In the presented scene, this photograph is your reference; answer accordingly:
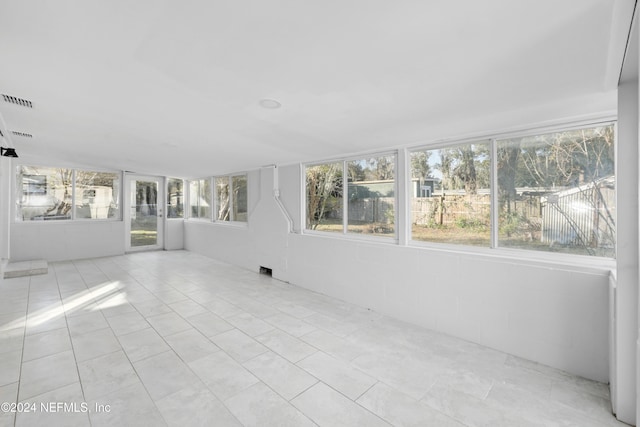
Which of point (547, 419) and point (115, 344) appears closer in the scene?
point (547, 419)

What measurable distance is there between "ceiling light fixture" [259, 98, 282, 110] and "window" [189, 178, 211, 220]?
562 centimetres

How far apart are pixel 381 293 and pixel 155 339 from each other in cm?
249

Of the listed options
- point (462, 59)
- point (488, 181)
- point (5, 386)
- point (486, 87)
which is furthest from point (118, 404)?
point (488, 181)

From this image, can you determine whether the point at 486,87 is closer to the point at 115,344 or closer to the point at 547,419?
the point at 547,419

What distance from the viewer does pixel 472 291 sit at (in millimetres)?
2879

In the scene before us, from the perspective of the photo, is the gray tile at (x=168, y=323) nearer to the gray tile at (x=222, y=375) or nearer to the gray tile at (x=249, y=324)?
the gray tile at (x=249, y=324)

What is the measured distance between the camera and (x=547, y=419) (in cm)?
185

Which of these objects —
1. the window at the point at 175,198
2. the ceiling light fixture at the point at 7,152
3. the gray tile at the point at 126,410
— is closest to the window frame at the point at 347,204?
the gray tile at the point at 126,410

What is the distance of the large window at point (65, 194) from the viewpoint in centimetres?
614

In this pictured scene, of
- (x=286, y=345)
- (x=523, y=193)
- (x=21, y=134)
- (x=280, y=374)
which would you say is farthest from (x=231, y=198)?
(x=523, y=193)

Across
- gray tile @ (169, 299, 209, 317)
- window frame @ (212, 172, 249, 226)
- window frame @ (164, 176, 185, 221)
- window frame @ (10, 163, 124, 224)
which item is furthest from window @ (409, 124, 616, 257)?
window frame @ (10, 163, 124, 224)

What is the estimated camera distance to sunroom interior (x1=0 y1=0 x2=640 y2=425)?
1378 mm

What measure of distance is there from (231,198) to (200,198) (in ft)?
5.84

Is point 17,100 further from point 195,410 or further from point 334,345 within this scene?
point 334,345
